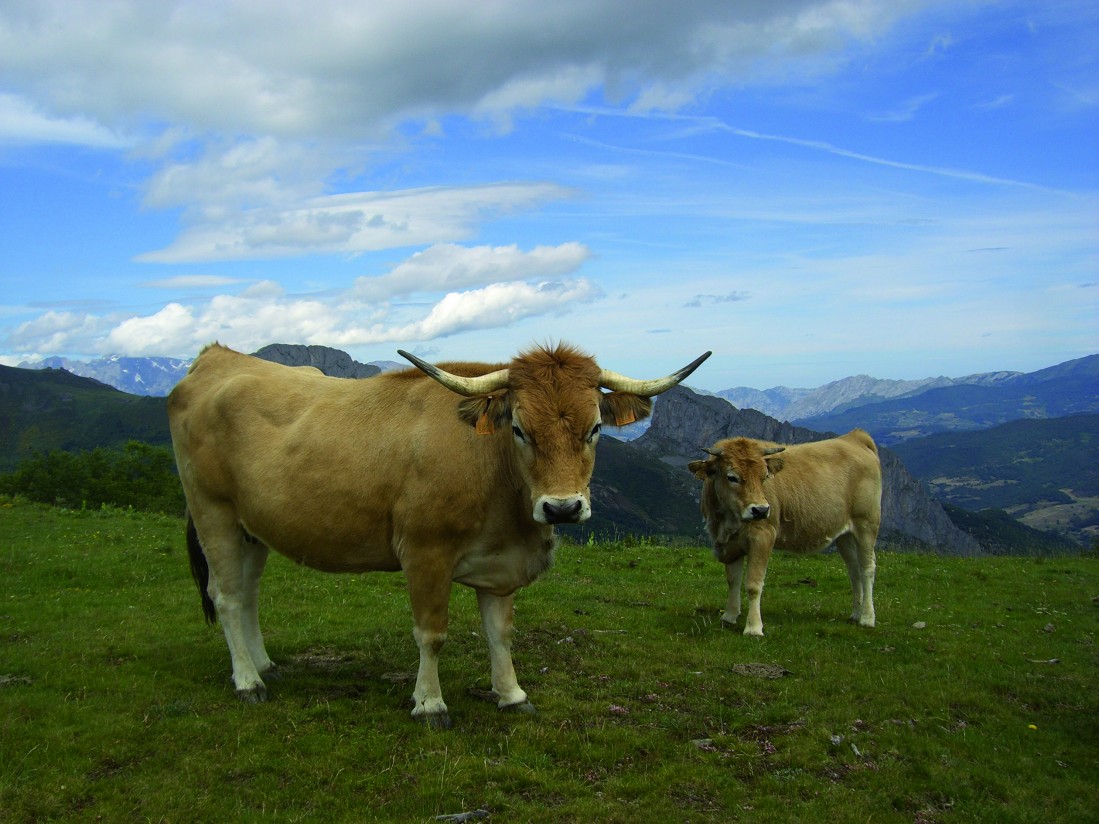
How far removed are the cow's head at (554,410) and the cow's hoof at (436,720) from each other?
8.21 ft

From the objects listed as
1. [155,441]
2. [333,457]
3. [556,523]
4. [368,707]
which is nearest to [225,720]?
[368,707]

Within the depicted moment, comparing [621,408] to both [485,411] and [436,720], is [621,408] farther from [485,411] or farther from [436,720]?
[436,720]

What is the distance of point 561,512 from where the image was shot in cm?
749

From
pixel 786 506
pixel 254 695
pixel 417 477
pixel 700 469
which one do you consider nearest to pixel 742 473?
pixel 700 469

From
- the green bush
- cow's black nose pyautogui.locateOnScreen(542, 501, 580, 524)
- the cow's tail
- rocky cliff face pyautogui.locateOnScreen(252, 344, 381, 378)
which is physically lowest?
the green bush

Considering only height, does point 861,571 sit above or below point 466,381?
below

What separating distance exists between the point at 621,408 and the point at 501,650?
3.07 meters

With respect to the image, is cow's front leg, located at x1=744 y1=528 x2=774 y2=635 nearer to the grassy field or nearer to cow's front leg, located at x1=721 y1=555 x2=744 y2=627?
cow's front leg, located at x1=721 y1=555 x2=744 y2=627

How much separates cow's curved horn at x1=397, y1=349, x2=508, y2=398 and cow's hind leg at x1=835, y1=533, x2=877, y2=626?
8882 millimetres

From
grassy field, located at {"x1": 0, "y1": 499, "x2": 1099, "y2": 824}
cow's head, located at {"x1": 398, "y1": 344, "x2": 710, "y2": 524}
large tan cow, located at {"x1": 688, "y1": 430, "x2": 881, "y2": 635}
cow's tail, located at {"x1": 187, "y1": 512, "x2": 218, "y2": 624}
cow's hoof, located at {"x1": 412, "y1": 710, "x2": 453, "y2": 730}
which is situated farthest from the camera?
large tan cow, located at {"x1": 688, "y1": 430, "x2": 881, "y2": 635}

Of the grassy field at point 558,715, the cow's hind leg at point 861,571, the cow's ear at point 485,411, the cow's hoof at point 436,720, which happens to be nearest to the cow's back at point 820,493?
the cow's hind leg at point 861,571

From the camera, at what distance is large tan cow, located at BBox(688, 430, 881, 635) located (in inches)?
531

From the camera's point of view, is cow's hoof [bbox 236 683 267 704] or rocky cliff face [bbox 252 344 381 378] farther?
rocky cliff face [bbox 252 344 381 378]

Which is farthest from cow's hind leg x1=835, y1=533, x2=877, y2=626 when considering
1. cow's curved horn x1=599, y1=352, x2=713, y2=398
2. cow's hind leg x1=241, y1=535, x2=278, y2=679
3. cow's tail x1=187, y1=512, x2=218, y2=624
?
cow's tail x1=187, y1=512, x2=218, y2=624
